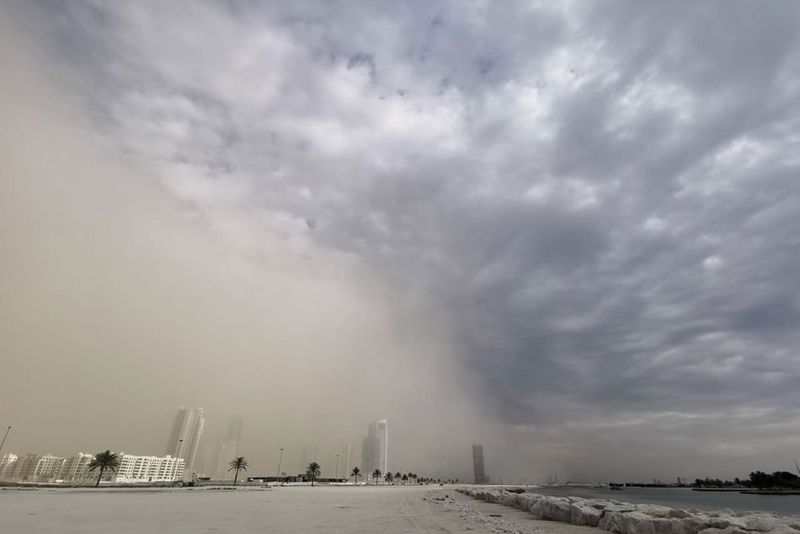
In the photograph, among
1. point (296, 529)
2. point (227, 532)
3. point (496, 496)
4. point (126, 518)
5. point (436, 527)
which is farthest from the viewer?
point (496, 496)

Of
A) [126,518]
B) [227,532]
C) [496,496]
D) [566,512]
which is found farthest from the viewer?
A: [496,496]

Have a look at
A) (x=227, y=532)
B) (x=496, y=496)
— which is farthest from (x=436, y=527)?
(x=496, y=496)

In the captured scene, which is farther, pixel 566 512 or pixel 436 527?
pixel 566 512

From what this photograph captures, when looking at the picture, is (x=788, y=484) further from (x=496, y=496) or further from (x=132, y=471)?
(x=132, y=471)

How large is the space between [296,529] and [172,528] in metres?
5.91

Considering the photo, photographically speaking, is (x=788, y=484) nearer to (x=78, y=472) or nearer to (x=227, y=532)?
(x=227, y=532)

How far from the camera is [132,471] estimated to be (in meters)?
196

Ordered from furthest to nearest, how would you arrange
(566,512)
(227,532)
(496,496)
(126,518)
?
(496,496) < (566,512) < (126,518) < (227,532)

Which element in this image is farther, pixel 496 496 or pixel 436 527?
pixel 496 496

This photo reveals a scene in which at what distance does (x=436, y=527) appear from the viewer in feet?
69.1

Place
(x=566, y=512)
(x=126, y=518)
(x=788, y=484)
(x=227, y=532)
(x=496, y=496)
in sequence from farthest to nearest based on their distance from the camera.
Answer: (x=788, y=484) < (x=496, y=496) < (x=566, y=512) < (x=126, y=518) < (x=227, y=532)

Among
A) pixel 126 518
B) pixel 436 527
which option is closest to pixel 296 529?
pixel 436 527

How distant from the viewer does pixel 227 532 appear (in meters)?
17.6

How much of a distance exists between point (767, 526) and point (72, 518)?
36.2 m
